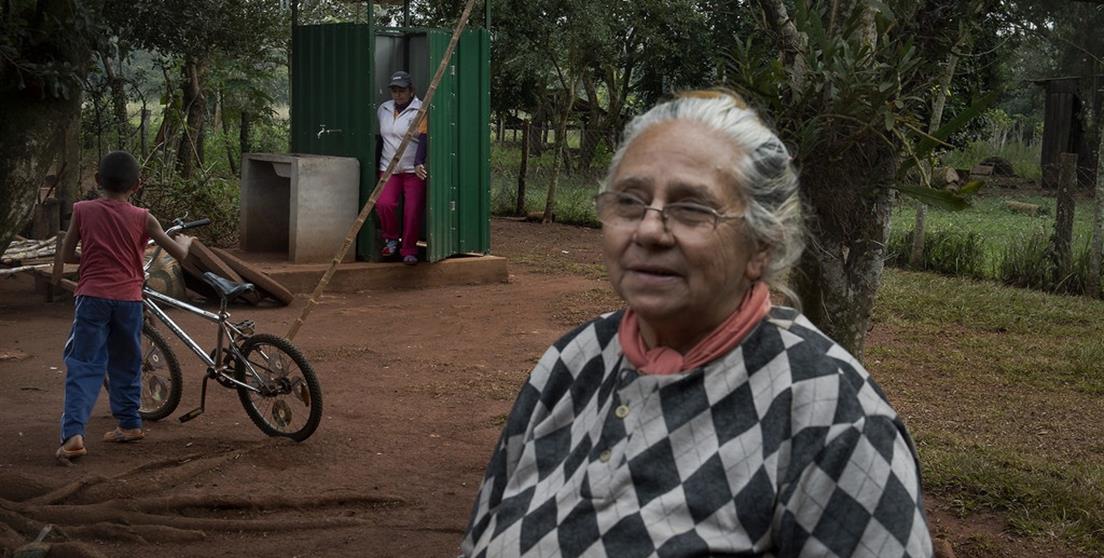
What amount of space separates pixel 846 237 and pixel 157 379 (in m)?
4.03

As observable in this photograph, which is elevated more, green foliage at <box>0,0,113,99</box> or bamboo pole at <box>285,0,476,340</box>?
green foliage at <box>0,0,113,99</box>

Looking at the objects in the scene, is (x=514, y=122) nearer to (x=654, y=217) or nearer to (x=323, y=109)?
(x=323, y=109)

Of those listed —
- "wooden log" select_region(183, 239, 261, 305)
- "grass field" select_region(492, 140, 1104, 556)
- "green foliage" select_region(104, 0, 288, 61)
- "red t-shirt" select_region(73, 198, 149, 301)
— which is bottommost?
"grass field" select_region(492, 140, 1104, 556)

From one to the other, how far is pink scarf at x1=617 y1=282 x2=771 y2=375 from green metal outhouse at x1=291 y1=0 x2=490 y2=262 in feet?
32.5

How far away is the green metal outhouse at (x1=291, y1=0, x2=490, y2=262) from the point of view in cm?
1212

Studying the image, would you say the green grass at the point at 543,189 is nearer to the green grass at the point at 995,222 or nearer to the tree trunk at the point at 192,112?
the green grass at the point at 995,222

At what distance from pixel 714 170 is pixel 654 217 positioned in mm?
122

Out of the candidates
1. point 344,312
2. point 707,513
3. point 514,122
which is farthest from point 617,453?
point 514,122

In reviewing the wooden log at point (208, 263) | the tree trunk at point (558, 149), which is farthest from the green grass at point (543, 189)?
the wooden log at point (208, 263)

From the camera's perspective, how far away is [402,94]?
11.8 meters

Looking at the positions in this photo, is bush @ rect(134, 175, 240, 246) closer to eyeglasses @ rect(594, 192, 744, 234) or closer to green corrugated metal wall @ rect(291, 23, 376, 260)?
green corrugated metal wall @ rect(291, 23, 376, 260)

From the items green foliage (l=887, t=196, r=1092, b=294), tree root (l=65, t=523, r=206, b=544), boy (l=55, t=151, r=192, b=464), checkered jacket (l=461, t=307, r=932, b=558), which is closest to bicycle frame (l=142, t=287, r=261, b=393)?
boy (l=55, t=151, r=192, b=464)

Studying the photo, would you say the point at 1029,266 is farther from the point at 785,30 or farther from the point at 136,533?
the point at 136,533

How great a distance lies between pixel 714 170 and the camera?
2064 mm
